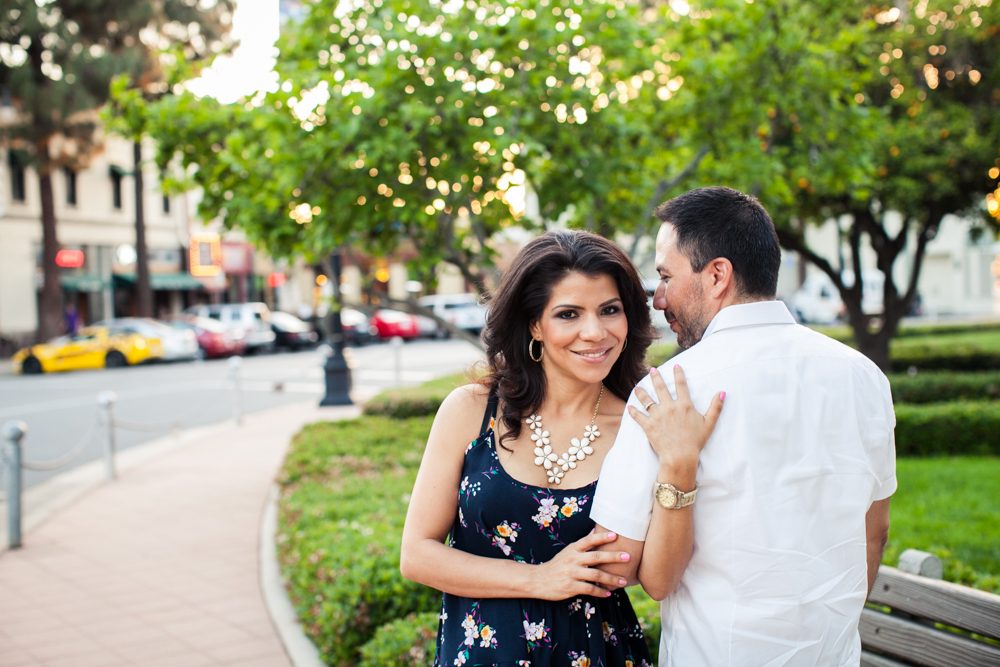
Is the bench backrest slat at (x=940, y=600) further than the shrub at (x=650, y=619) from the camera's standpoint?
No

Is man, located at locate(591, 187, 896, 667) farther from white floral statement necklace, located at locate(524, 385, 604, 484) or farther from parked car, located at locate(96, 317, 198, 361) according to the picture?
parked car, located at locate(96, 317, 198, 361)

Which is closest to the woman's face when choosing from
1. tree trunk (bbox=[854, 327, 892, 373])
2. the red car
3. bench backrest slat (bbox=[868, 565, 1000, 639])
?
bench backrest slat (bbox=[868, 565, 1000, 639])

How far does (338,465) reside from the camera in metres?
8.22

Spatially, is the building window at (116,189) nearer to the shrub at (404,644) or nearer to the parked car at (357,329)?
the parked car at (357,329)

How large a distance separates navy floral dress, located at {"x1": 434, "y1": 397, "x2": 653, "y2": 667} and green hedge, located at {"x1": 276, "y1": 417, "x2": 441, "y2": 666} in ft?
7.17

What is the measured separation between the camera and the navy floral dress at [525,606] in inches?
92.3

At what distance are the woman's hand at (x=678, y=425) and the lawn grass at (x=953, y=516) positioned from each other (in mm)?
2808

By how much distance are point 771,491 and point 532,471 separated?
0.70 m

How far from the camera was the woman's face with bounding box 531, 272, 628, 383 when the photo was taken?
2385 mm

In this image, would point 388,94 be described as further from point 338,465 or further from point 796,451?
point 796,451

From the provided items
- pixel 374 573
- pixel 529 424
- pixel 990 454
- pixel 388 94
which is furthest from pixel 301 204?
pixel 990 454

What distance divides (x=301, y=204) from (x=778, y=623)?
570cm

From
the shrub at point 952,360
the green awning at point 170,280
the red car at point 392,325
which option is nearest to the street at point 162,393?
the red car at point 392,325

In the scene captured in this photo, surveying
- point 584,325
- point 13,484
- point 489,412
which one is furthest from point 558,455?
point 13,484
